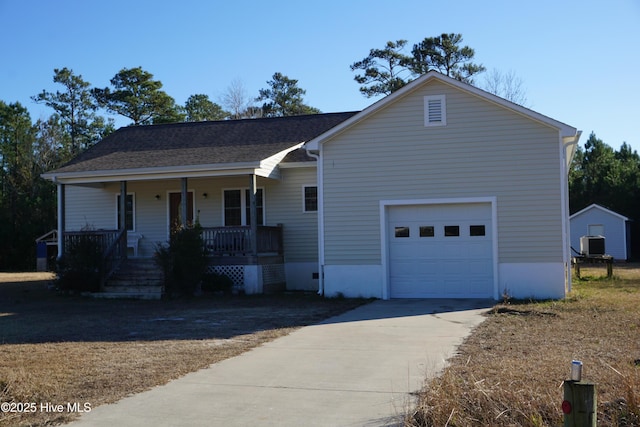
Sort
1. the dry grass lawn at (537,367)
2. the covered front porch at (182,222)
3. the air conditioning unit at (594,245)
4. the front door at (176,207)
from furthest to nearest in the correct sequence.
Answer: the air conditioning unit at (594,245) → the front door at (176,207) → the covered front porch at (182,222) → the dry grass lawn at (537,367)

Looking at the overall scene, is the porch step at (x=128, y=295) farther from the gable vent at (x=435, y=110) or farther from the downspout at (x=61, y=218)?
the gable vent at (x=435, y=110)

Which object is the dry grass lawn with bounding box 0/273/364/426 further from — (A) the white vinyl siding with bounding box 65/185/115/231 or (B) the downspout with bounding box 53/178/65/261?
(A) the white vinyl siding with bounding box 65/185/115/231

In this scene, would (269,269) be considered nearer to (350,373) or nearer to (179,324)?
(179,324)

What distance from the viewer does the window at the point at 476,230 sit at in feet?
50.8

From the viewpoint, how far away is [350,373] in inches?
299

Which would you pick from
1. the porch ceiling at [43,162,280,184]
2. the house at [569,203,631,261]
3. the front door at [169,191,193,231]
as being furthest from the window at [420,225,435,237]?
the house at [569,203,631,261]

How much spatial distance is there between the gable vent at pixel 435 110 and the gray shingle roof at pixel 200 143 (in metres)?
4.92

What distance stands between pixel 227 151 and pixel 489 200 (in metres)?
8.23

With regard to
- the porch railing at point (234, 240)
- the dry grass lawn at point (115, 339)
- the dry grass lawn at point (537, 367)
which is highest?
the porch railing at point (234, 240)

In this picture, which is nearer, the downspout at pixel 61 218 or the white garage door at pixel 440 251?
the white garage door at pixel 440 251

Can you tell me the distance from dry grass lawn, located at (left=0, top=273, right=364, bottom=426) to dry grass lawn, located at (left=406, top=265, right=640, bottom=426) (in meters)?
3.29

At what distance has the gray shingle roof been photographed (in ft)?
62.0

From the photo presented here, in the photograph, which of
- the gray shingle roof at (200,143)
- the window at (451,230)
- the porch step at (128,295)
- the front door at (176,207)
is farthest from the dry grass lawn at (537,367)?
the front door at (176,207)

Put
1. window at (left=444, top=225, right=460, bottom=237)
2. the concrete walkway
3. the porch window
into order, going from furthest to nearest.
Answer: the porch window
window at (left=444, top=225, right=460, bottom=237)
the concrete walkway
